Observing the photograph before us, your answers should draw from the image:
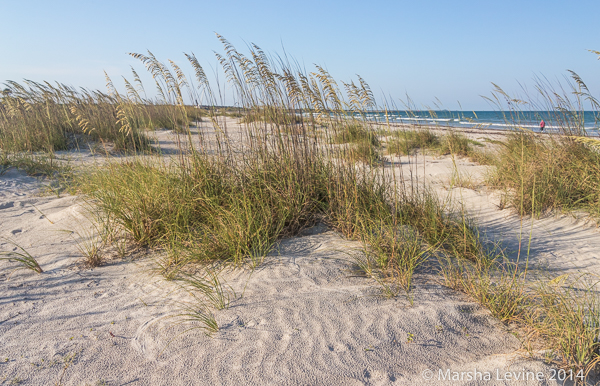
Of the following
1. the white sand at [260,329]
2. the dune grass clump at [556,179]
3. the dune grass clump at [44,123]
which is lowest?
the white sand at [260,329]

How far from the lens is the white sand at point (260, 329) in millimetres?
1767

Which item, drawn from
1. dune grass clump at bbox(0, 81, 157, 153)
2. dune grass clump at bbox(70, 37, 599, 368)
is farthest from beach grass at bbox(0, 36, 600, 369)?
dune grass clump at bbox(0, 81, 157, 153)

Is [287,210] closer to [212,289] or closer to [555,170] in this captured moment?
[212,289]

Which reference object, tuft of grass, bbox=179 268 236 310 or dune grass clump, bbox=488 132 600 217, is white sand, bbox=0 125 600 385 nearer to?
tuft of grass, bbox=179 268 236 310

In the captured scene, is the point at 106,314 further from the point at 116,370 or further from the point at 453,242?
the point at 453,242

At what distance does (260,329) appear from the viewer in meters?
2.07

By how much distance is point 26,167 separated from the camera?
5.95 metres

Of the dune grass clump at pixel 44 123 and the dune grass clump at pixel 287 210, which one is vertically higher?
the dune grass clump at pixel 44 123

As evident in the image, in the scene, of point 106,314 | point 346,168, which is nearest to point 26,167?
point 106,314

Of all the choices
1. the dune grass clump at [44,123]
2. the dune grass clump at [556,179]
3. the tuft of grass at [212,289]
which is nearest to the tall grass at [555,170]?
the dune grass clump at [556,179]

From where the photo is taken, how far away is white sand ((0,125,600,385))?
177 cm

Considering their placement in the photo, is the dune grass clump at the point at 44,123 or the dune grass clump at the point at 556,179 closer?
the dune grass clump at the point at 556,179

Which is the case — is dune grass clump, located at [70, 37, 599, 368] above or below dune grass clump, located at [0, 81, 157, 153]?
below

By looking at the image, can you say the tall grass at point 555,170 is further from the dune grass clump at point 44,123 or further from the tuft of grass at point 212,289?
the dune grass clump at point 44,123
